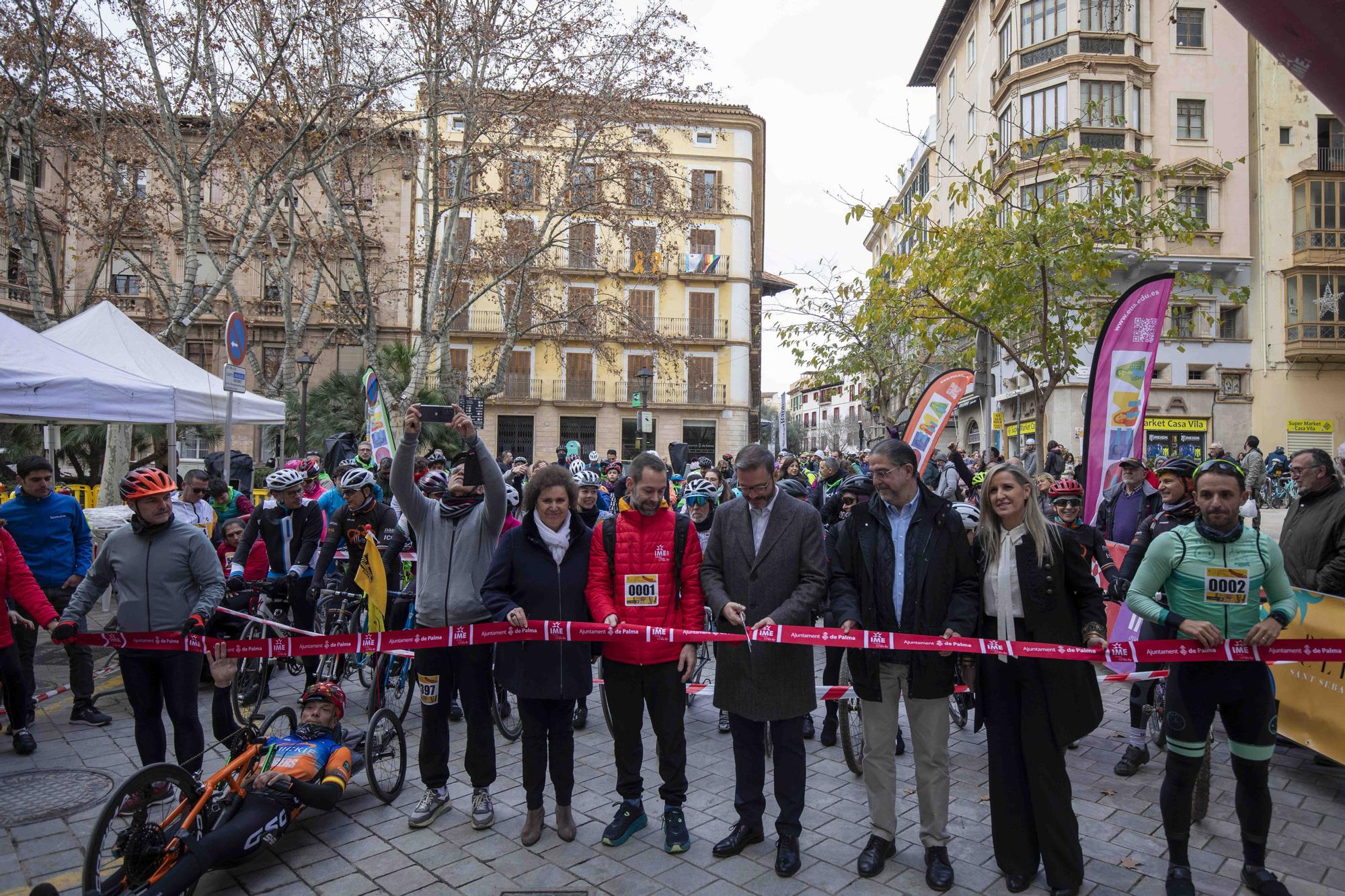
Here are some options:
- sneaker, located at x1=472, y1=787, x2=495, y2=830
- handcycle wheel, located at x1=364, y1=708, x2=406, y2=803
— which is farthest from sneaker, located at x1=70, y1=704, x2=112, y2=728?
sneaker, located at x1=472, y1=787, x2=495, y2=830

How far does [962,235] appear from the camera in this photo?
12344 mm

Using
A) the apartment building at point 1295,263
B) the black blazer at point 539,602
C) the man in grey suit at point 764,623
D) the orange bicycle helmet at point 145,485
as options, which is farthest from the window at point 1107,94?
the orange bicycle helmet at point 145,485

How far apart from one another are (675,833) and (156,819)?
235 centimetres

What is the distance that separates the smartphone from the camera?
4035 millimetres

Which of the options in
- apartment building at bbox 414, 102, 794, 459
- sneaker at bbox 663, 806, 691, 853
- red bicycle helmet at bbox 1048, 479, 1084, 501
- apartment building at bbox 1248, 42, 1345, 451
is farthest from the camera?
apartment building at bbox 414, 102, 794, 459

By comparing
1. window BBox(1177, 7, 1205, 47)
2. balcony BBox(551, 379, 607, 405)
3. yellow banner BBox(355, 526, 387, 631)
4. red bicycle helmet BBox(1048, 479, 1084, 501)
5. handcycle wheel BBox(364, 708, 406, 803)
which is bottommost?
handcycle wheel BBox(364, 708, 406, 803)

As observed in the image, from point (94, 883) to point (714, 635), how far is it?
2.73 m

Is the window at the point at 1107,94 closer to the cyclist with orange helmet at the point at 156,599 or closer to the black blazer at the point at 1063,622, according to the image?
the black blazer at the point at 1063,622

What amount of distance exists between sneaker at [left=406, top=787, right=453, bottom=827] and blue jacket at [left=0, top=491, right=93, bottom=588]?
349cm

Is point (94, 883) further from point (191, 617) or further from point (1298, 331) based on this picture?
point (1298, 331)

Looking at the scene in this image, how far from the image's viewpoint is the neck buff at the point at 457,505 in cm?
477

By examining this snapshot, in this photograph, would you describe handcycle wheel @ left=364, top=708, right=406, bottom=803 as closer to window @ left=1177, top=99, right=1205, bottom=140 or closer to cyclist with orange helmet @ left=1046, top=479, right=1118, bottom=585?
cyclist with orange helmet @ left=1046, top=479, right=1118, bottom=585

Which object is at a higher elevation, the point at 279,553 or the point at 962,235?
the point at 962,235

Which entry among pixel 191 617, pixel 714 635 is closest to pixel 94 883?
pixel 191 617
